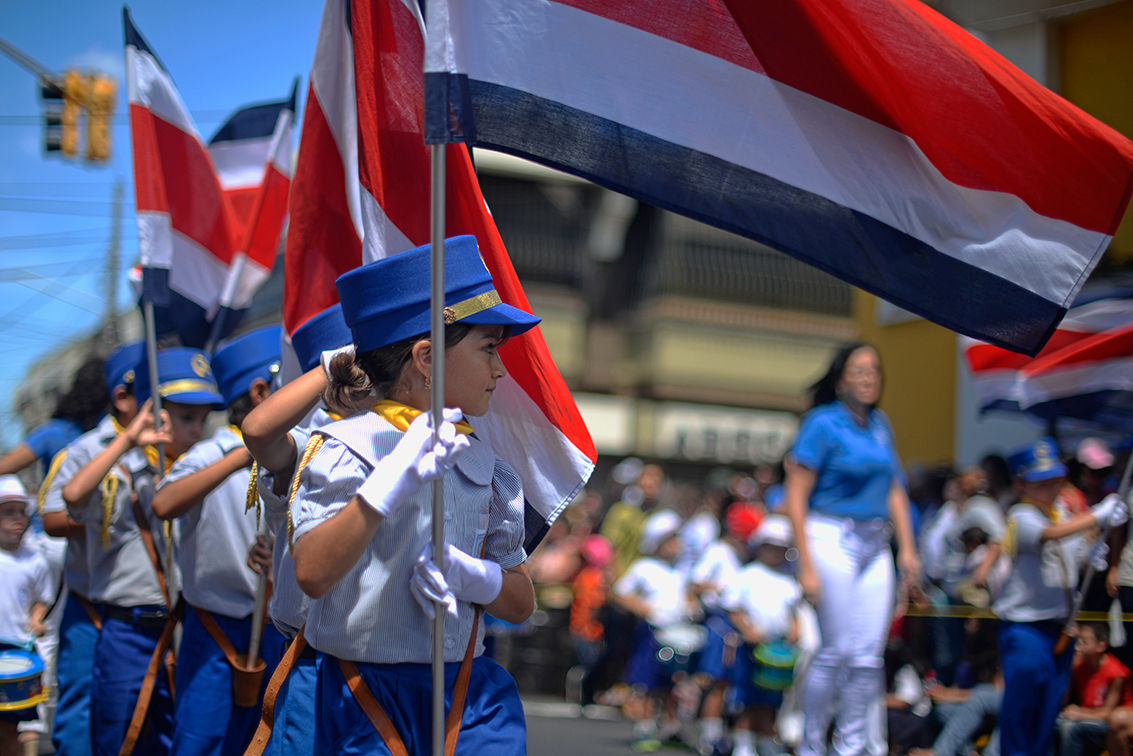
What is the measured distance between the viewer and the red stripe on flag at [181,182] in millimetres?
5609

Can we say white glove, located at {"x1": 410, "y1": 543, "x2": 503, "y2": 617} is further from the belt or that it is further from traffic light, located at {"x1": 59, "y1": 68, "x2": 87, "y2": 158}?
traffic light, located at {"x1": 59, "y1": 68, "x2": 87, "y2": 158}

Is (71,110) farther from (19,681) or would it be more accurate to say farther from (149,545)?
(149,545)

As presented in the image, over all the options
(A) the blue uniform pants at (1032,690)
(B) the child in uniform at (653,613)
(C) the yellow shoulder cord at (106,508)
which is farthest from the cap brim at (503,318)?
(B) the child in uniform at (653,613)

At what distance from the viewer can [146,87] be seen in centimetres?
584

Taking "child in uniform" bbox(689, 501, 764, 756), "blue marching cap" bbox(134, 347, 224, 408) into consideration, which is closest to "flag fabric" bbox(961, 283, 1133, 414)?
"child in uniform" bbox(689, 501, 764, 756)

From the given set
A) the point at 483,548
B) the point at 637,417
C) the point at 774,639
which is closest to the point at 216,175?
the point at 483,548

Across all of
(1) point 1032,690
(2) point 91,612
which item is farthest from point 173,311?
(1) point 1032,690

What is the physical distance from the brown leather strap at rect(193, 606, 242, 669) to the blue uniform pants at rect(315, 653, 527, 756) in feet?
5.80

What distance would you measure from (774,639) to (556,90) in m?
5.90

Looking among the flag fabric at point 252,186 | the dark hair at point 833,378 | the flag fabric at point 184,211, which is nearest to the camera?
the flag fabric at point 184,211

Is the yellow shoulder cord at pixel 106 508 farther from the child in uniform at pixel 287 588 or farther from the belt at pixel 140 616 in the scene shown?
the child in uniform at pixel 287 588

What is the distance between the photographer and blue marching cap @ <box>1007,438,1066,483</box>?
699cm

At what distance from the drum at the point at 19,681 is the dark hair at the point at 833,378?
13.0 ft

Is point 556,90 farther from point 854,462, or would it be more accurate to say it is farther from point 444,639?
point 854,462
